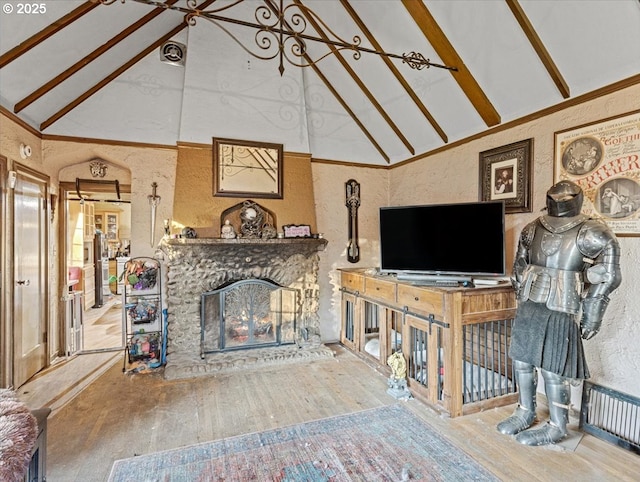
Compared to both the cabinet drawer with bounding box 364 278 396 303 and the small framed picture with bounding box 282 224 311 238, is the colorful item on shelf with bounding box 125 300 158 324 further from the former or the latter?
the cabinet drawer with bounding box 364 278 396 303

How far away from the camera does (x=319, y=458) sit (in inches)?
80.1

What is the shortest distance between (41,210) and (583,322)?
4709 millimetres

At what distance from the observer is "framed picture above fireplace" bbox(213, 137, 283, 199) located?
3.65 m

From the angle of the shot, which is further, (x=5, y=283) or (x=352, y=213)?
(x=352, y=213)

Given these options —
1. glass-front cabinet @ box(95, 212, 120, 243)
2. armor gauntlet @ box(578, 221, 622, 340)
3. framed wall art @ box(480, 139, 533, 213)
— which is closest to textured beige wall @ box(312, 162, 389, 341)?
framed wall art @ box(480, 139, 533, 213)

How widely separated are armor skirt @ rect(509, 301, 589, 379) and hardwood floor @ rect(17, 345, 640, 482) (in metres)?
0.53

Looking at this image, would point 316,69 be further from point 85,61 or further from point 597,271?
point 597,271

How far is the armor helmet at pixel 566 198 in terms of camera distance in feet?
6.87

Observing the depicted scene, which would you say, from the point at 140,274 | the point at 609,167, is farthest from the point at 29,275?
the point at 609,167

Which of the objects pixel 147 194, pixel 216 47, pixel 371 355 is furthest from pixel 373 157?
pixel 147 194

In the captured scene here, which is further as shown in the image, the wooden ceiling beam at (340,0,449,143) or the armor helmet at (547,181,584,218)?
the wooden ceiling beam at (340,0,449,143)

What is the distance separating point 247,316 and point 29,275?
2073mm

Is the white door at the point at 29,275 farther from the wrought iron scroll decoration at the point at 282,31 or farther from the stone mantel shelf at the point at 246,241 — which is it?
the wrought iron scroll decoration at the point at 282,31

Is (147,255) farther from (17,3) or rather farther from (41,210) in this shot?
(17,3)
